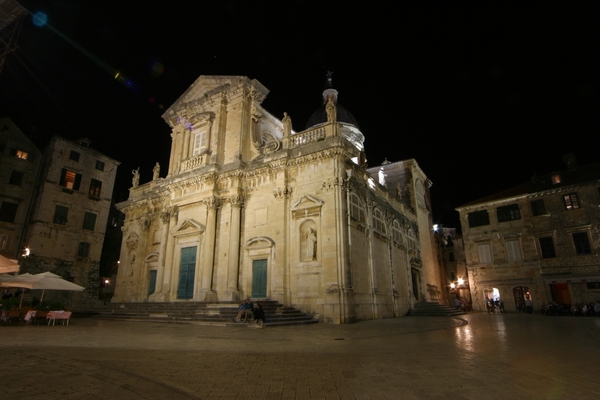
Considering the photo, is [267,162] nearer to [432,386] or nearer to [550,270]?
[432,386]

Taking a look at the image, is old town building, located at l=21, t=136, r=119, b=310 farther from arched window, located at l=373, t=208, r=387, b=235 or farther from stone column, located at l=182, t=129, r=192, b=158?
arched window, located at l=373, t=208, r=387, b=235

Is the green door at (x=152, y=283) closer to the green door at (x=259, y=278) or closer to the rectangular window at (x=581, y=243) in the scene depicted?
the green door at (x=259, y=278)

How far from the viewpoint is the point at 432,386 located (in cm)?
429

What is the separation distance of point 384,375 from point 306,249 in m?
12.7

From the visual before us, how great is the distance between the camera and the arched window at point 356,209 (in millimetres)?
18188

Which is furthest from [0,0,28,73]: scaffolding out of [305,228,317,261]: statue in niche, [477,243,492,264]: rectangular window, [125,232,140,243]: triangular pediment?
[477,243,492,264]: rectangular window

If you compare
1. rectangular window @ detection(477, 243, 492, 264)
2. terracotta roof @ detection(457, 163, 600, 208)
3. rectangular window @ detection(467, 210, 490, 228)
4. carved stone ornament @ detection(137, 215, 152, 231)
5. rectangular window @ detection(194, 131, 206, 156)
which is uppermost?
rectangular window @ detection(194, 131, 206, 156)

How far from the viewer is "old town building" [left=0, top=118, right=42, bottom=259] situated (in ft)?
95.8

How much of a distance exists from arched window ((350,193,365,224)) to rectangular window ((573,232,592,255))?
20383 millimetres

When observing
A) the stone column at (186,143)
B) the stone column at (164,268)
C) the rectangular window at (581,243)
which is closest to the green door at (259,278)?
the stone column at (164,268)

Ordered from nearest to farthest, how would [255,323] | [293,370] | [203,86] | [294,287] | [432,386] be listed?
[432,386] < [293,370] < [255,323] < [294,287] < [203,86]

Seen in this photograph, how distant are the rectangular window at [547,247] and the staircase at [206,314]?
79.5 feet

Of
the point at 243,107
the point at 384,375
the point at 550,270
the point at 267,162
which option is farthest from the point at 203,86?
the point at 550,270

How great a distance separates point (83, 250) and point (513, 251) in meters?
41.9
